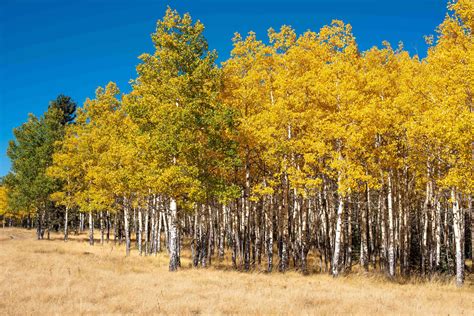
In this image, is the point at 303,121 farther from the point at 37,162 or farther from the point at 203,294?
the point at 37,162

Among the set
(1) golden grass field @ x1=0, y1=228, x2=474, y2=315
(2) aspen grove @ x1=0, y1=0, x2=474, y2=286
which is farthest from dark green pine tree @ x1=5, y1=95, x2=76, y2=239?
(1) golden grass field @ x1=0, y1=228, x2=474, y2=315

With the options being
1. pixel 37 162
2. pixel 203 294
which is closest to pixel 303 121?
pixel 203 294


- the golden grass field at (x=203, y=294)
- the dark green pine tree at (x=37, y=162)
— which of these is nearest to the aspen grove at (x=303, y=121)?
the golden grass field at (x=203, y=294)

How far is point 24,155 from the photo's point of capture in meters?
40.8

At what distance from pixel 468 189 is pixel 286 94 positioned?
339 inches

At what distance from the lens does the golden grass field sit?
10.2 metres

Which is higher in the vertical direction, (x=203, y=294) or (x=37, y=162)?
(x=37, y=162)

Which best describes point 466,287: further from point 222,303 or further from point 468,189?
point 222,303

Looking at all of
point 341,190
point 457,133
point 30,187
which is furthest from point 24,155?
point 457,133

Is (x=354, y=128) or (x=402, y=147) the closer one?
(x=354, y=128)

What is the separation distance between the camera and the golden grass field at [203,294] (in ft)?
33.6

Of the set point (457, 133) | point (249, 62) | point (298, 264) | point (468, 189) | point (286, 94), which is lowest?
point (298, 264)

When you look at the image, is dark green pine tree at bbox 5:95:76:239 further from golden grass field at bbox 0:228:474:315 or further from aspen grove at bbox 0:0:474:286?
golden grass field at bbox 0:228:474:315

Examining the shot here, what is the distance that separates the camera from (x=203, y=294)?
39.4 feet
